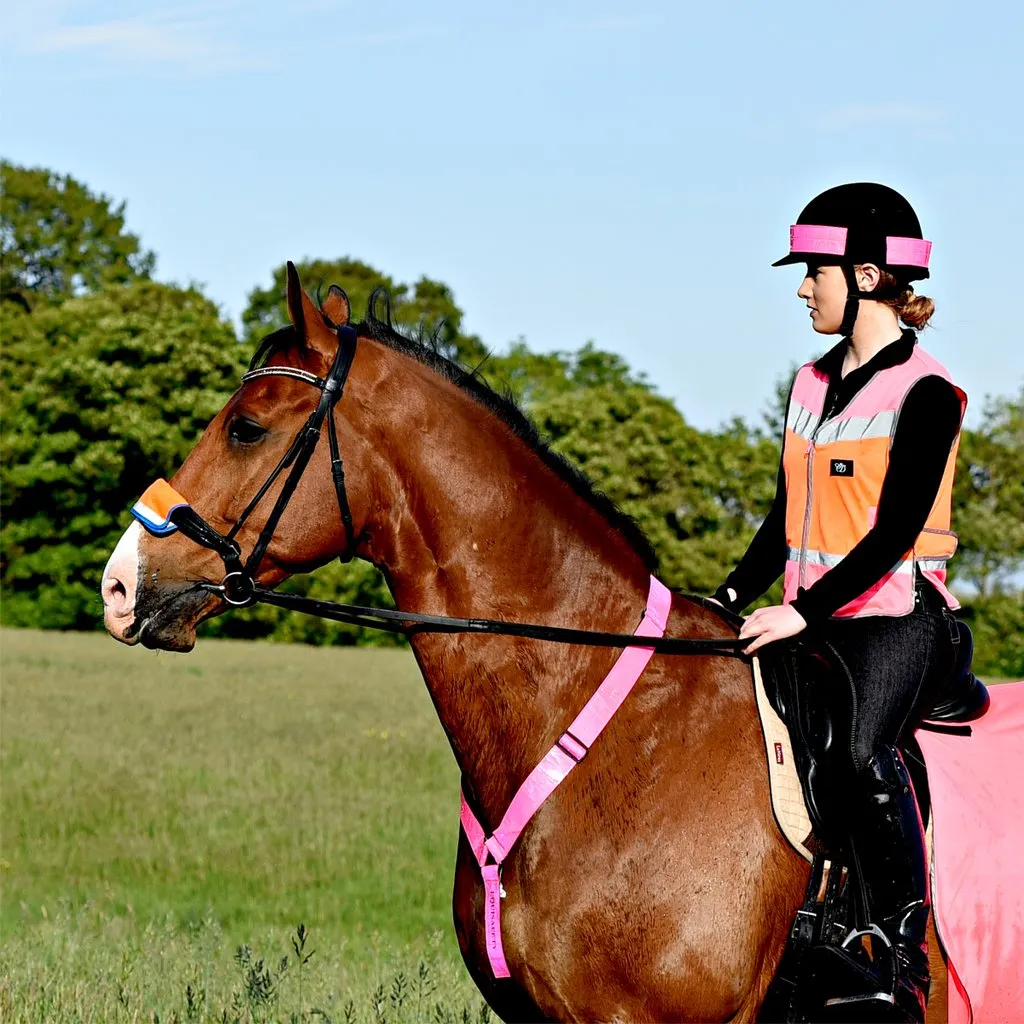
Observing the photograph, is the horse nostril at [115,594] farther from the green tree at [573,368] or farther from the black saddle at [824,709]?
the green tree at [573,368]

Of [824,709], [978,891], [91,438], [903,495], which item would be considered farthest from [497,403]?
[91,438]

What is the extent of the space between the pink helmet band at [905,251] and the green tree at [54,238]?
64.4 metres

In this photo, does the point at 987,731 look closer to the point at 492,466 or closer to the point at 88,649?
the point at 492,466

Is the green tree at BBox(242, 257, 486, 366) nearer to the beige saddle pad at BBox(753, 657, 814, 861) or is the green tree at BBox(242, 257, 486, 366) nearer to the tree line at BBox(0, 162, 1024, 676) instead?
the tree line at BBox(0, 162, 1024, 676)

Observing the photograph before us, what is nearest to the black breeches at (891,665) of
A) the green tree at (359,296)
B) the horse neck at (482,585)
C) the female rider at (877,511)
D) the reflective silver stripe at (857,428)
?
the female rider at (877,511)

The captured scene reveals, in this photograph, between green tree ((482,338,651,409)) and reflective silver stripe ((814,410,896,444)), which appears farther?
green tree ((482,338,651,409))

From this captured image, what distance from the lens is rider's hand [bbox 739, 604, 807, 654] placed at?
448 cm

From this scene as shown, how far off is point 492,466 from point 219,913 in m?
7.58

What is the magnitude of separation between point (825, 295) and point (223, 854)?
32.2 feet

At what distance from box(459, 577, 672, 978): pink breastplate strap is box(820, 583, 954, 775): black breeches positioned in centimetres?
68

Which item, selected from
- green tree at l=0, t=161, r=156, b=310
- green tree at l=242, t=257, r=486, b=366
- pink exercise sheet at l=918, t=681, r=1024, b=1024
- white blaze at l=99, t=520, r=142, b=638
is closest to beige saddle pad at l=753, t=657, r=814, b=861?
pink exercise sheet at l=918, t=681, r=1024, b=1024

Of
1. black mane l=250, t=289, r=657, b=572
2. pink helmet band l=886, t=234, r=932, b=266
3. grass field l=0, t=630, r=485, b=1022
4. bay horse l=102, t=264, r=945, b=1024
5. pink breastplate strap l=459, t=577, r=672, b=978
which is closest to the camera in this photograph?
bay horse l=102, t=264, r=945, b=1024

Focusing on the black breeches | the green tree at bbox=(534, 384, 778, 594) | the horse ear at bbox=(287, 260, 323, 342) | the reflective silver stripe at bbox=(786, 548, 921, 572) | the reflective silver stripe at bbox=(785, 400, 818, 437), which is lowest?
the black breeches

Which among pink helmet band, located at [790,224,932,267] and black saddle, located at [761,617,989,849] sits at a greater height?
pink helmet band, located at [790,224,932,267]
